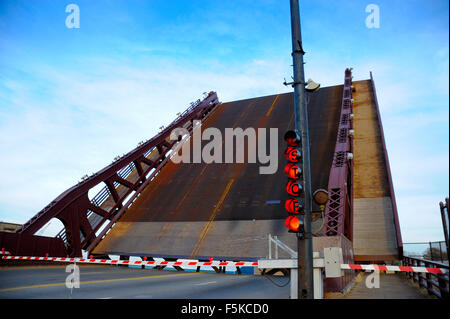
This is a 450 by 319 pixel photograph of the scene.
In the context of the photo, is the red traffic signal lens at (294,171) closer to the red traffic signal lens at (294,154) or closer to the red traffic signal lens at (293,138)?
the red traffic signal lens at (294,154)

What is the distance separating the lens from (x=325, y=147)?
75.4ft

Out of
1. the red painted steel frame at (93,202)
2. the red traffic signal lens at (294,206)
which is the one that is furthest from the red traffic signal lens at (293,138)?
the red painted steel frame at (93,202)

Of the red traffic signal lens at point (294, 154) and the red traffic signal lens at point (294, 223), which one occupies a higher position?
the red traffic signal lens at point (294, 154)

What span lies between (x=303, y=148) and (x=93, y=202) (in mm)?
17126

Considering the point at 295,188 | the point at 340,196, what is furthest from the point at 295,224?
the point at 340,196

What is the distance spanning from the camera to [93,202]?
21.5 meters

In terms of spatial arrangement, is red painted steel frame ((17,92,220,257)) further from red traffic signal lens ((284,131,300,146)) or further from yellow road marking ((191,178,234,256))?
red traffic signal lens ((284,131,300,146))

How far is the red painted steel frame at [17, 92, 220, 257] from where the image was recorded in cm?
1861

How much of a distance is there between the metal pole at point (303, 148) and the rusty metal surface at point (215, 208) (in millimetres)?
10394

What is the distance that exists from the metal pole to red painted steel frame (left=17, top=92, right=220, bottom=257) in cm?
1456

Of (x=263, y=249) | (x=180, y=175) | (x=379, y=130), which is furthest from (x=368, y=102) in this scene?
(x=263, y=249)

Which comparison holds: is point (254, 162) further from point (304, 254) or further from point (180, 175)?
point (304, 254)

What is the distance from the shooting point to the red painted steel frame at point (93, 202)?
18.6m
